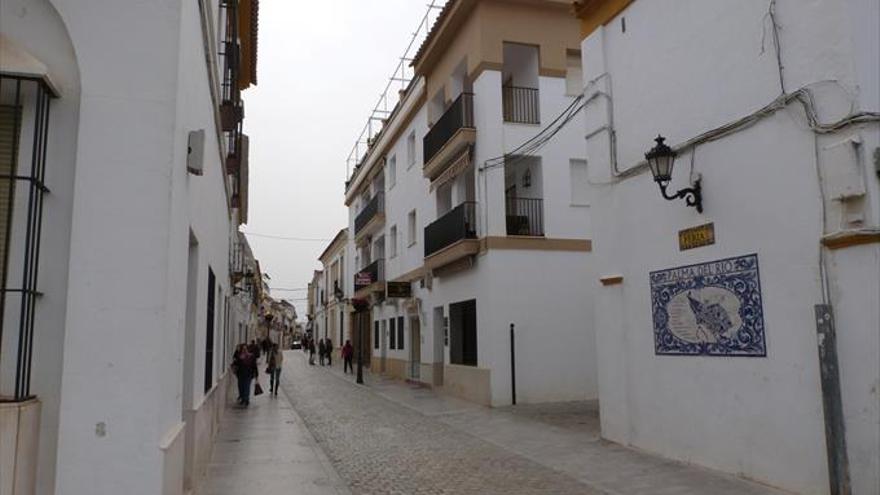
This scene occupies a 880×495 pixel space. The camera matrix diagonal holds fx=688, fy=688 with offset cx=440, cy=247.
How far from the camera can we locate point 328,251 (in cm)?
4666

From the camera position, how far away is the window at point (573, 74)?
1662 cm

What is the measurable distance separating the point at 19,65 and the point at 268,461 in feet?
21.3

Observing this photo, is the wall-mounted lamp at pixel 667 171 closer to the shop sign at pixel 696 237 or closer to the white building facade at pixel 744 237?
the white building facade at pixel 744 237

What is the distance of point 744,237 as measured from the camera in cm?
727

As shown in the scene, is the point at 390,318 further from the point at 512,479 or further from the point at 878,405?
the point at 878,405

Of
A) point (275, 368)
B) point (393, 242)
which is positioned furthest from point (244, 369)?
point (393, 242)

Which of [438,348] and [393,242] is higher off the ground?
[393,242]

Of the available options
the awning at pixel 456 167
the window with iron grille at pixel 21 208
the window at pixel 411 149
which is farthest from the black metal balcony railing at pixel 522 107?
the window with iron grille at pixel 21 208

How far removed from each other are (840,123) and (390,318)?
2073 cm

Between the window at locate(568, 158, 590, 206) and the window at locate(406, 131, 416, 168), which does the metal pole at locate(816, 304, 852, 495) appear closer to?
the window at locate(568, 158, 590, 206)

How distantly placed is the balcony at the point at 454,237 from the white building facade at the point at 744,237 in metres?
6.19

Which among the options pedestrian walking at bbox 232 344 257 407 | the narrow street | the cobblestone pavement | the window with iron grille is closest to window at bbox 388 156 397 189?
pedestrian walking at bbox 232 344 257 407

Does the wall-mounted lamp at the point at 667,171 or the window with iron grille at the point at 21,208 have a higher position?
the wall-mounted lamp at the point at 667,171

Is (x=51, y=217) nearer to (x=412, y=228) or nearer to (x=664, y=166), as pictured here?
(x=664, y=166)
